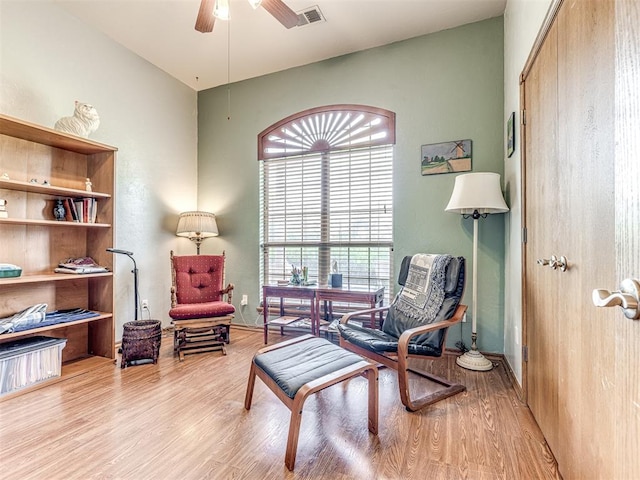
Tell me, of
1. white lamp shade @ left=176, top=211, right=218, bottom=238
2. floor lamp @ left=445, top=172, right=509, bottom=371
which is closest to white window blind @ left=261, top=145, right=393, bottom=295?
white lamp shade @ left=176, top=211, right=218, bottom=238

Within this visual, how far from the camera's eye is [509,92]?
107 inches

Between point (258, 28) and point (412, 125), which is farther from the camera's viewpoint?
point (412, 125)

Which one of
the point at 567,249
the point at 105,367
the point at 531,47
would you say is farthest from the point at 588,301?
the point at 105,367

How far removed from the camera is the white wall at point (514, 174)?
6.95ft

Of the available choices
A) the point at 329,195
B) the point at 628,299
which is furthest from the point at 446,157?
the point at 628,299

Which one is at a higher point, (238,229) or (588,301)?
(238,229)

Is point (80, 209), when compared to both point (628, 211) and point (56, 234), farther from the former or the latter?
point (628, 211)

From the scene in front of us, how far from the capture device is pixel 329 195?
3.74 meters

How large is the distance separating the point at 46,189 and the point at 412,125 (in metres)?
3.25

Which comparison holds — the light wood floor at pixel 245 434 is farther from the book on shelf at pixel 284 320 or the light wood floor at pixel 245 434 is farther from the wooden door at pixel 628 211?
the book on shelf at pixel 284 320

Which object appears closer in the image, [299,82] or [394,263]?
[394,263]

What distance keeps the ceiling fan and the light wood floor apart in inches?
96.5

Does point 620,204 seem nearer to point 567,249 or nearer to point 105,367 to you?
point 567,249

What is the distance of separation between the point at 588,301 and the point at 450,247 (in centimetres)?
199
